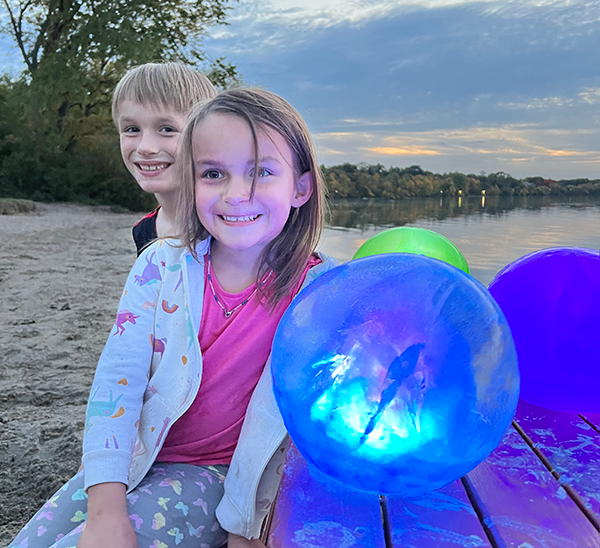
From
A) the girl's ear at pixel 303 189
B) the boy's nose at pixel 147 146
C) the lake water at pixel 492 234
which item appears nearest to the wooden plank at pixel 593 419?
the girl's ear at pixel 303 189

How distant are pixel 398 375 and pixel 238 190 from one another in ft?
2.42

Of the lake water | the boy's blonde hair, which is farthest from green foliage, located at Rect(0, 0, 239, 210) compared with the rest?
the boy's blonde hair

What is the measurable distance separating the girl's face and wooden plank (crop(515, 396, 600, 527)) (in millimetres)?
1130

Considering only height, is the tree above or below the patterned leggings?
above

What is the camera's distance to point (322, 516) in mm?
1562

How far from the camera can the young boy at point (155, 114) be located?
278 cm

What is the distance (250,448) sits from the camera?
163cm

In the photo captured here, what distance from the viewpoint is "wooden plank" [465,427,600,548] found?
148 cm

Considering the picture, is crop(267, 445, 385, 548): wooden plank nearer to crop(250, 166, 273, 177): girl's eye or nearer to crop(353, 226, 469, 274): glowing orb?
crop(250, 166, 273, 177): girl's eye

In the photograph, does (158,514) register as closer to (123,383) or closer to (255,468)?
(255,468)

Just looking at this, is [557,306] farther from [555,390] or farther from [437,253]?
[437,253]

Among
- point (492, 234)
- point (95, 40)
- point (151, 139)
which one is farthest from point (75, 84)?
point (151, 139)

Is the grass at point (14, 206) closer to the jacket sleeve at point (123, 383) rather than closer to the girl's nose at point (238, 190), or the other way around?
the jacket sleeve at point (123, 383)

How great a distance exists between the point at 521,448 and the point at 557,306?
485 millimetres
